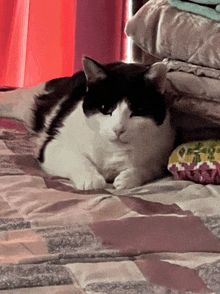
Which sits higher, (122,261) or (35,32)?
(35,32)

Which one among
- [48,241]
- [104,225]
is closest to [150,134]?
[104,225]

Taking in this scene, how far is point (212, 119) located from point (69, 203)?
0.52m

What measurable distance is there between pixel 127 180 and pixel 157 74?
31cm

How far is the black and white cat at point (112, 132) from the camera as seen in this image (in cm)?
116

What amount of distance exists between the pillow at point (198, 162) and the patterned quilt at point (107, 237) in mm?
39

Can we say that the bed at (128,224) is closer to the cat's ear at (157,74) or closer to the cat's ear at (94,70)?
the cat's ear at (157,74)

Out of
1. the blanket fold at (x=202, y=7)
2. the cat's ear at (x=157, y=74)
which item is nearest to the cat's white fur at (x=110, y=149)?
the cat's ear at (x=157, y=74)

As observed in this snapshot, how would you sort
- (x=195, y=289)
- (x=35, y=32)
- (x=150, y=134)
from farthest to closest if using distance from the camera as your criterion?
1. (x=35, y=32)
2. (x=150, y=134)
3. (x=195, y=289)

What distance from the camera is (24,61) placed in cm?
281

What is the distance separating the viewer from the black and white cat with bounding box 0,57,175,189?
3.80ft

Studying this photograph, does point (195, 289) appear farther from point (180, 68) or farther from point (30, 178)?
point (180, 68)

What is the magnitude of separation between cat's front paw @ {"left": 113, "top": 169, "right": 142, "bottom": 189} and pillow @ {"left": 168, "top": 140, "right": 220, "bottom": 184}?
109mm

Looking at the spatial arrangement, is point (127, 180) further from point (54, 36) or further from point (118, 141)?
point (54, 36)

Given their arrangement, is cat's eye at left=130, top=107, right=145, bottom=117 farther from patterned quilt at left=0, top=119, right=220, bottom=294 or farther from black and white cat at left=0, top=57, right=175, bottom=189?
patterned quilt at left=0, top=119, right=220, bottom=294
